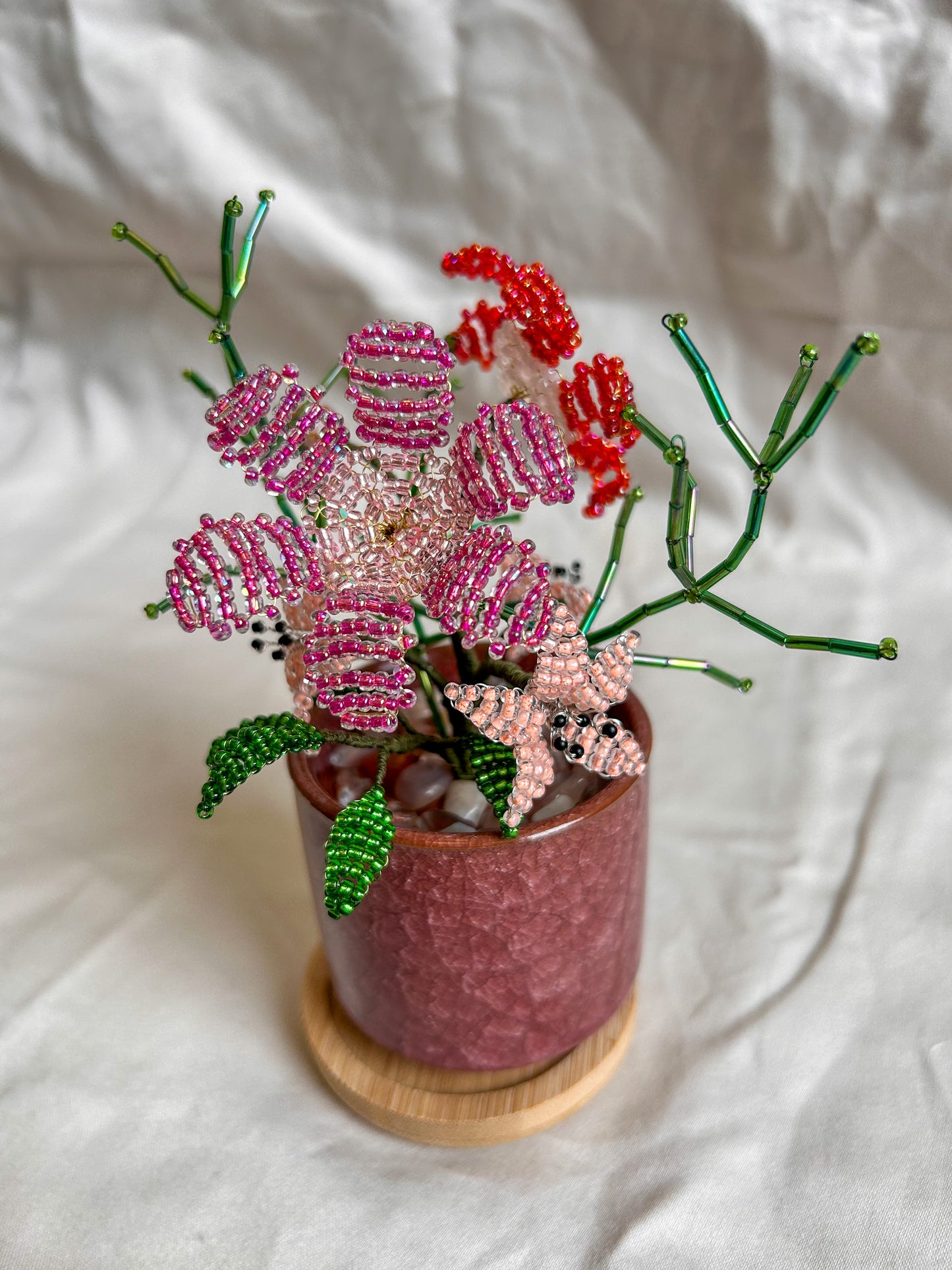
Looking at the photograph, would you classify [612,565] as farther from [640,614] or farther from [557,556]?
[557,556]

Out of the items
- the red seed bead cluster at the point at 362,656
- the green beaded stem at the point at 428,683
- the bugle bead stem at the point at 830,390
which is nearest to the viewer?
the bugle bead stem at the point at 830,390

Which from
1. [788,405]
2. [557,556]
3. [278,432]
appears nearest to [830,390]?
[788,405]

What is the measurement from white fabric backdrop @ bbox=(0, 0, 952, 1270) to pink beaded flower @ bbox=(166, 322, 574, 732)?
12.6 inches

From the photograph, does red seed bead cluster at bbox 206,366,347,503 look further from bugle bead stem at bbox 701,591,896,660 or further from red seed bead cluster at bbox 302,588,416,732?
bugle bead stem at bbox 701,591,896,660

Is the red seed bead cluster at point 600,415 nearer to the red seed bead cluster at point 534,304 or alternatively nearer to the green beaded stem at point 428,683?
the red seed bead cluster at point 534,304

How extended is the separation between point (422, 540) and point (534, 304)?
120 millimetres

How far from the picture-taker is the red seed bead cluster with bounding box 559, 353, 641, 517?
52 centimetres

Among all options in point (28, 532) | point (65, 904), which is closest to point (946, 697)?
point (65, 904)

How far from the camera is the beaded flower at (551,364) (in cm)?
53

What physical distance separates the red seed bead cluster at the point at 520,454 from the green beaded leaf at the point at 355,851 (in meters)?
0.15

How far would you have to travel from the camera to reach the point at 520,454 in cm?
51

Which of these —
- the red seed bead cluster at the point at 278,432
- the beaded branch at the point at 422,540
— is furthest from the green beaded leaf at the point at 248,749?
the red seed bead cluster at the point at 278,432

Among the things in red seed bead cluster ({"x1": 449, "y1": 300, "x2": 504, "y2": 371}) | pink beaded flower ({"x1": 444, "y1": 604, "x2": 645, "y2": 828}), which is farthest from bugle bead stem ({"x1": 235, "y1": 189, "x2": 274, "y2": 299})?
pink beaded flower ({"x1": 444, "y1": 604, "x2": 645, "y2": 828})

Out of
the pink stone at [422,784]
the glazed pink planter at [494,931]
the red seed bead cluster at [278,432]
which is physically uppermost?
the red seed bead cluster at [278,432]
